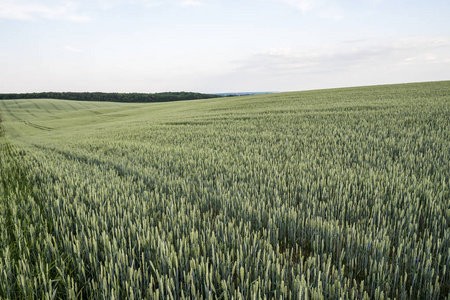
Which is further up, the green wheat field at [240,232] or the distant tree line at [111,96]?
the distant tree line at [111,96]

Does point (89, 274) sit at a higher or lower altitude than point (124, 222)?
lower

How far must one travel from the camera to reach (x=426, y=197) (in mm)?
3080

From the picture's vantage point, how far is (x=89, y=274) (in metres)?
2.04

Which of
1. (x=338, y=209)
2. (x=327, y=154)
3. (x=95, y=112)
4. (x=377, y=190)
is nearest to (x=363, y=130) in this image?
(x=327, y=154)

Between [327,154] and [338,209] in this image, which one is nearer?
[338,209]

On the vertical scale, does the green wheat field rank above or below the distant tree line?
below

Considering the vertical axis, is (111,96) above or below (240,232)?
above

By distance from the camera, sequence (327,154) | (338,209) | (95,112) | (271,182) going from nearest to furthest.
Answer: (338,209), (271,182), (327,154), (95,112)

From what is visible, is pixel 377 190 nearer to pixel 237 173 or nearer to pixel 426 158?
pixel 237 173

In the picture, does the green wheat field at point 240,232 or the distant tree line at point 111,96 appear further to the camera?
the distant tree line at point 111,96

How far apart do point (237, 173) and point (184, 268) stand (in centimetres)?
266

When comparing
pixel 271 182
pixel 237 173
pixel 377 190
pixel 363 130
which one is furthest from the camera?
pixel 363 130

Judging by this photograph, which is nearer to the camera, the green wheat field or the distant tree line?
the green wheat field

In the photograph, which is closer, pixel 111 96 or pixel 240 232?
pixel 240 232
